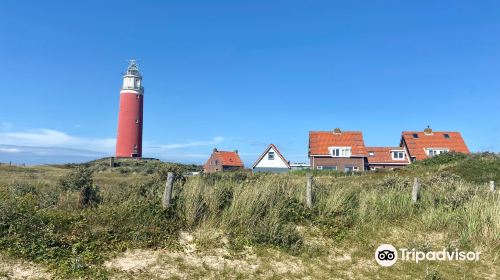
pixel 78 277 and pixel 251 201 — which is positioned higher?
pixel 251 201

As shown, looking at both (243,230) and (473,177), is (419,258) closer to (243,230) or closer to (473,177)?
(243,230)

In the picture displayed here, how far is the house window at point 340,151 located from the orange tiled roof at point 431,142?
29.7ft

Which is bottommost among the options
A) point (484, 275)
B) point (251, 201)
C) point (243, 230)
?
point (484, 275)

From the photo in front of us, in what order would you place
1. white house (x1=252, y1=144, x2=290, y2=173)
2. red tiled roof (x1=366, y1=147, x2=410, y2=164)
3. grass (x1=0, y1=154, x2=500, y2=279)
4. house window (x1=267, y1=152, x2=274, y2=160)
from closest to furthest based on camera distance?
grass (x1=0, y1=154, x2=500, y2=279) < white house (x1=252, y1=144, x2=290, y2=173) < house window (x1=267, y1=152, x2=274, y2=160) < red tiled roof (x1=366, y1=147, x2=410, y2=164)

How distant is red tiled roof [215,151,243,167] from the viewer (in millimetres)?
62469

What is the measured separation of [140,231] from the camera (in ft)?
27.0

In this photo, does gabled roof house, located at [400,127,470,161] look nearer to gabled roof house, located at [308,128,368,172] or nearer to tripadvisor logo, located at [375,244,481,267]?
gabled roof house, located at [308,128,368,172]

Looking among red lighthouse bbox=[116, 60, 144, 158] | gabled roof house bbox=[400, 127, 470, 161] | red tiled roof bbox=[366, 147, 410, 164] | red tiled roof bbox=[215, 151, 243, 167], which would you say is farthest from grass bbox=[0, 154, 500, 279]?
red lighthouse bbox=[116, 60, 144, 158]

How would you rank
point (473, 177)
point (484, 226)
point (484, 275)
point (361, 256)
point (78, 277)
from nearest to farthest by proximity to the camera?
point (78, 277), point (484, 275), point (361, 256), point (484, 226), point (473, 177)

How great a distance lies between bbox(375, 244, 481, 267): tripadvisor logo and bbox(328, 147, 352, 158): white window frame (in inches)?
1855

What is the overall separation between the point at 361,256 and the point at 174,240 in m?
3.92

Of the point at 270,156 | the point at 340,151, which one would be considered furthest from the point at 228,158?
the point at 340,151

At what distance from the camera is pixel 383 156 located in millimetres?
57844

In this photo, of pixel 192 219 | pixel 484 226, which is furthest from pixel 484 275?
pixel 192 219
